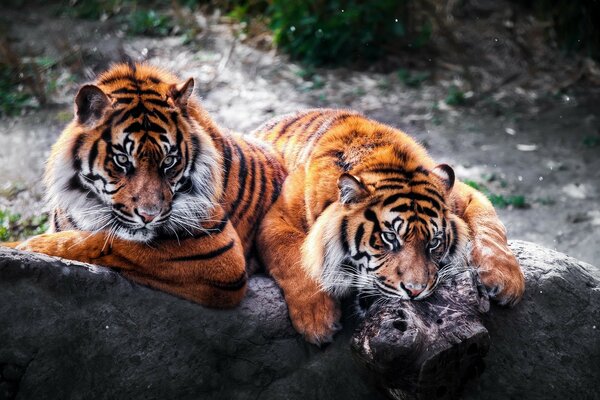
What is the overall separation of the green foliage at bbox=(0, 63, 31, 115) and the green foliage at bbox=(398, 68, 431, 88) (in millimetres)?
4034

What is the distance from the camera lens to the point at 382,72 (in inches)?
337

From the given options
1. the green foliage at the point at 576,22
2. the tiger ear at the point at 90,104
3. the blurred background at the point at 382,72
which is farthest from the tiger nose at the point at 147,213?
the green foliage at the point at 576,22

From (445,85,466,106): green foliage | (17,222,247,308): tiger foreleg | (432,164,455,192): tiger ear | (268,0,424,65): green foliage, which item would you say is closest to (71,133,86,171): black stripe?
(17,222,247,308): tiger foreleg

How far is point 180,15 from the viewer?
9484 millimetres

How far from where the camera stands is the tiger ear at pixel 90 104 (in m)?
3.04

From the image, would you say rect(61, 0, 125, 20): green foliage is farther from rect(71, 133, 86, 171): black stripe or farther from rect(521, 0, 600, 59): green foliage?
rect(71, 133, 86, 171): black stripe

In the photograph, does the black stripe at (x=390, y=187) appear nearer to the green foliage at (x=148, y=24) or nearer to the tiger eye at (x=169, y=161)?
the tiger eye at (x=169, y=161)

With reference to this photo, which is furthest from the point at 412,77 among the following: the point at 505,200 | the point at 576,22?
the point at 505,200

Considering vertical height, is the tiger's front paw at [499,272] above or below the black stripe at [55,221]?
below

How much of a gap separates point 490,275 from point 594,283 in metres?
0.81

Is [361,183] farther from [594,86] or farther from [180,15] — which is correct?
[180,15]

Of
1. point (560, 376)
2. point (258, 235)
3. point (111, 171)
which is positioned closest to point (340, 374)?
point (258, 235)

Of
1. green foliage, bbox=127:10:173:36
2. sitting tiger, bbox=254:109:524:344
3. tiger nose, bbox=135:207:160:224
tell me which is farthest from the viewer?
green foliage, bbox=127:10:173:36

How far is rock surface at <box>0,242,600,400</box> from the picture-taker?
292 centimetres
